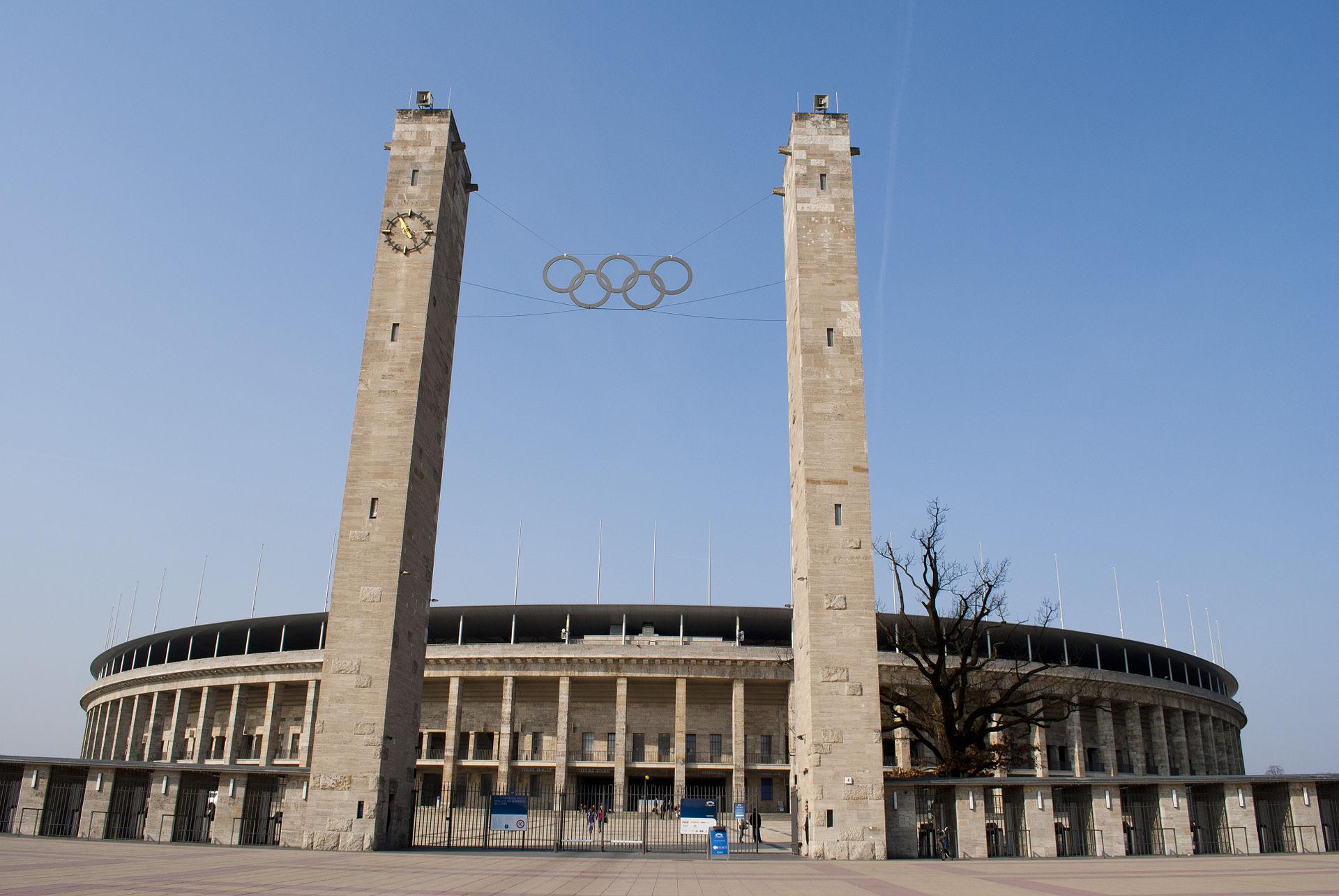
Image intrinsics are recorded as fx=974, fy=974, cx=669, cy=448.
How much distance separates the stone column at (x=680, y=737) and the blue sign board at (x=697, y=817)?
2931cm

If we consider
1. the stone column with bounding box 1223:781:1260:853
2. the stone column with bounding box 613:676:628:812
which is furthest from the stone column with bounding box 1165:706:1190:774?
the stone column with bounding box 1223:781:1260:853

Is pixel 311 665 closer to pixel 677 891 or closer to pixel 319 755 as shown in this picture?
pixel 319 755

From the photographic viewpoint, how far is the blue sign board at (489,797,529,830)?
104 ft

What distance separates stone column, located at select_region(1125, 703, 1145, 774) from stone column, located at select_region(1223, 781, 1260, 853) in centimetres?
4072

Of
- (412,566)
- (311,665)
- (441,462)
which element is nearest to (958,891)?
(412,566)

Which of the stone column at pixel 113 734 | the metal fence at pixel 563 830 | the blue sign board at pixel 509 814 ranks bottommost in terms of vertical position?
the metal fence at pixel 563 830

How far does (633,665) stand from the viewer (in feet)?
202

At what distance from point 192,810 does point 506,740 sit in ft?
106

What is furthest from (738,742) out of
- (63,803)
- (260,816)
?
(63,803)

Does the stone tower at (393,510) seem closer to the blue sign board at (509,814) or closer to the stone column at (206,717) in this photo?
the blue sign board at (509,814)

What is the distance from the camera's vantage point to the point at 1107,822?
29.8 m

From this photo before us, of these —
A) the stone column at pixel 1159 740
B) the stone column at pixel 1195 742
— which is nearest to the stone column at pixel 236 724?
the stone column at pixel 1159 740

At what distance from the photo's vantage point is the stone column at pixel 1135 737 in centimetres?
6744

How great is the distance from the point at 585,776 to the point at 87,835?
3824cm
